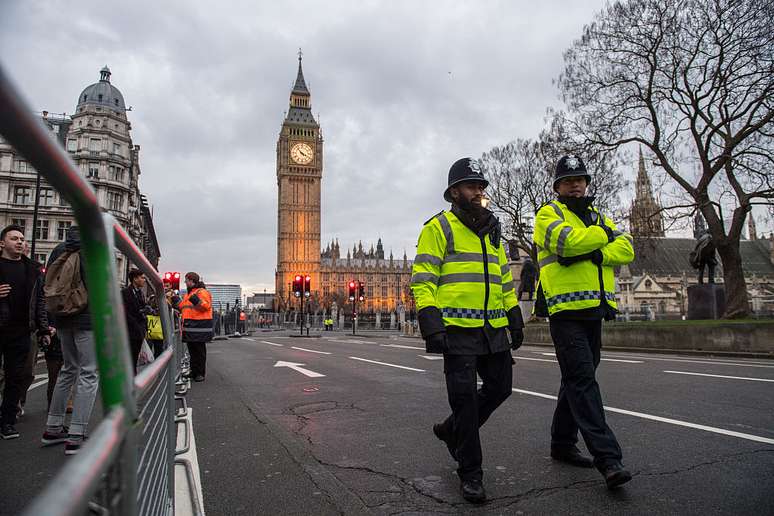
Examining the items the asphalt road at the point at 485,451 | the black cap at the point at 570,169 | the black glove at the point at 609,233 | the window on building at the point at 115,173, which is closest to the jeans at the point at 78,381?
the asphalt road at the point at 485,451

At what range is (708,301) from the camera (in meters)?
24.2

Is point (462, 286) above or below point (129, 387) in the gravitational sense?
above

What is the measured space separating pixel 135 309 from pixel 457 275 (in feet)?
14.2

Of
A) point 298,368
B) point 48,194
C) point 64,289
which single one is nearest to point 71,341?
point 64,289

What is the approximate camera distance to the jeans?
4.50 meters

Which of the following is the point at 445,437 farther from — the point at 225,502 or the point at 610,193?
the point at 610,193

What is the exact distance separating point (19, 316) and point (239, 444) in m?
2.59

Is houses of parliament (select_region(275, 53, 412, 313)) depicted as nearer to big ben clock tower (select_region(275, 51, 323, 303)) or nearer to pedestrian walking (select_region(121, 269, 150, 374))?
big ben clock tower (select_region(275, 51, 323, 303))

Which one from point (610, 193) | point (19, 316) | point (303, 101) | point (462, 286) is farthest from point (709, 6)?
point (303, 101)

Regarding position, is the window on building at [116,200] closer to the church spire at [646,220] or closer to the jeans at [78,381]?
the church spire at [646,220]

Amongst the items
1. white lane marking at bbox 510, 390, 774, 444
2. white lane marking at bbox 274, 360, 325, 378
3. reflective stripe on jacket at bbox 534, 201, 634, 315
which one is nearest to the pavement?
white lane marking at bbox 510, 390, 774, 444

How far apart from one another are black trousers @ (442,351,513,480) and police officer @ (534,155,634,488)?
44 cm

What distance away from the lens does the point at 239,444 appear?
4703 millimetres

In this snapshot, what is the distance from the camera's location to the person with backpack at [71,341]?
4.49 meters
